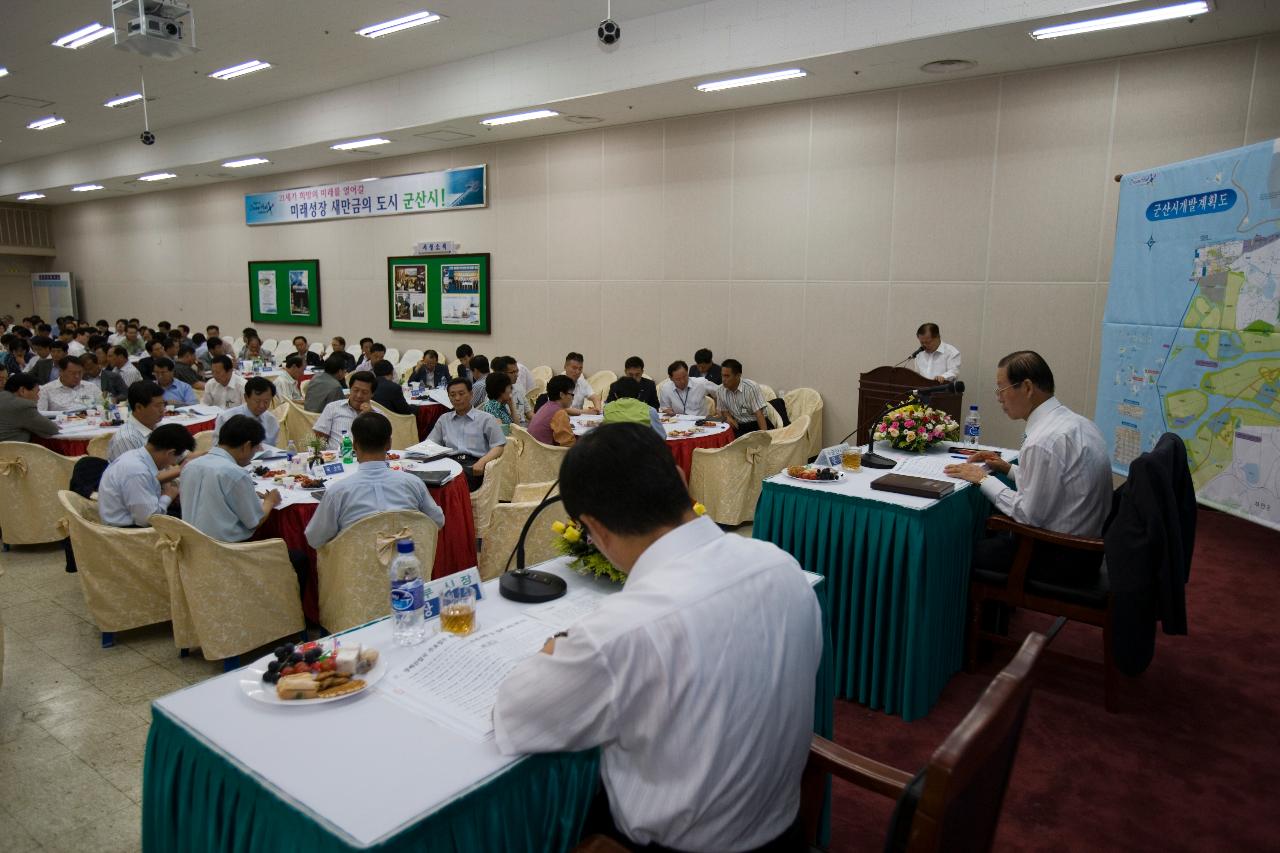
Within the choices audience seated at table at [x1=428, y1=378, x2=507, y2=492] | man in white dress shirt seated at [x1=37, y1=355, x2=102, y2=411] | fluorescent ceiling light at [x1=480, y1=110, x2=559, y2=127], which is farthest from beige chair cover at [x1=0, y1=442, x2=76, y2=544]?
fluorescent ceiling light at [x1=480, y1=110, x2=559, y2=127]

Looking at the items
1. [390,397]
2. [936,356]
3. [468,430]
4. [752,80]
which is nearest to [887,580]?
[468,430]

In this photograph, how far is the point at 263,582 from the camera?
3689mm

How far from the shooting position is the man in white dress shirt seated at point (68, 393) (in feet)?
23.7

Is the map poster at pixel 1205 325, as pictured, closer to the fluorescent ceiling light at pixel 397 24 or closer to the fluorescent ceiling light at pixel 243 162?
the fluorescent ceiling light at pixel 397 24

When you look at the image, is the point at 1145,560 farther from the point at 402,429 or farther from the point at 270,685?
the point at 402,429

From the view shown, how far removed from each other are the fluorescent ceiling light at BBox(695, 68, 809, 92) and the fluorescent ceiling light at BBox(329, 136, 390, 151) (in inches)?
197

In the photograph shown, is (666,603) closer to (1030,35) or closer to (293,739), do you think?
(293,739)

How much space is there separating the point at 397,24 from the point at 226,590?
6.18 m

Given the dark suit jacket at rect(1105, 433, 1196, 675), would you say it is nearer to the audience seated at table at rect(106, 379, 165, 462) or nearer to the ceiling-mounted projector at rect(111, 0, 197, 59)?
the audience seated at table at rect(106, 379, 165, 462)

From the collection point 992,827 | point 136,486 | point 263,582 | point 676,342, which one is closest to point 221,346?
point 676,342

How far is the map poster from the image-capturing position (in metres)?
3.86

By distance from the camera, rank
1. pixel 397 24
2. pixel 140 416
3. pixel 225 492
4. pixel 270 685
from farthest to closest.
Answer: pixel 397 24
pixel 140 416
pixel 225 492
pixel 270 685

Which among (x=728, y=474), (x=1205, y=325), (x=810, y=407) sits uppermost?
(x=1205, y=325)

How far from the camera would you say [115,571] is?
13.0 feet
